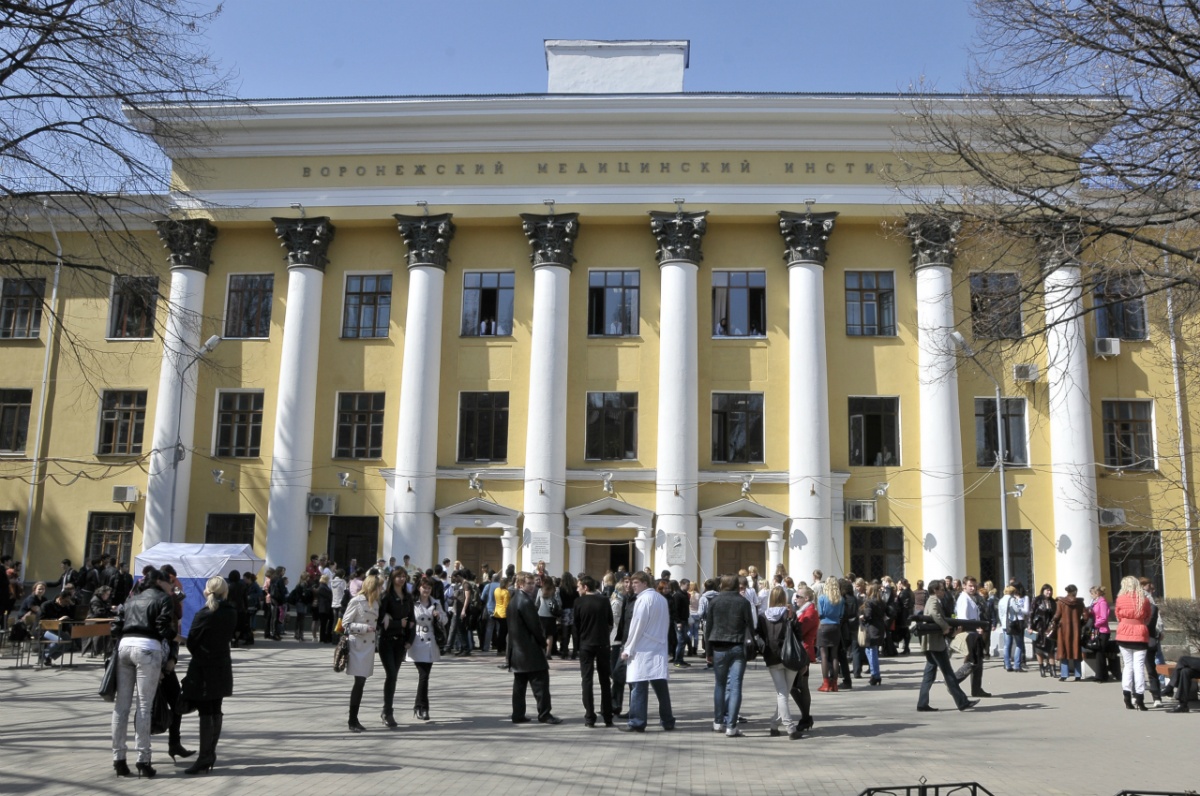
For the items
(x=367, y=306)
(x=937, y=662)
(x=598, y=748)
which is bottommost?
(x=598, y=748)

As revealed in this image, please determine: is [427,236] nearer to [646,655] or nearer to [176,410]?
[176,410]

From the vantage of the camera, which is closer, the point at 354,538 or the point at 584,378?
the point at 354,538

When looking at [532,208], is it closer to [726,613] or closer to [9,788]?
[726,613]

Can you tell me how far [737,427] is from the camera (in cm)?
2852

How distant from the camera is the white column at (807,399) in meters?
27.2

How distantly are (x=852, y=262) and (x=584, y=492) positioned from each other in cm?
989

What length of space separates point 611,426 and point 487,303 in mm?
5057

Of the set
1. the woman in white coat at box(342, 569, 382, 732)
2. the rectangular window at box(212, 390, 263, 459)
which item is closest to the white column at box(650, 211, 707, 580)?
the rectangular window at box(212, 390, 263, 459)

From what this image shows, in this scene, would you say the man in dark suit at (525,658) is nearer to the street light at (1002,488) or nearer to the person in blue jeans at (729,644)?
the person in blue jeans at (729,644)

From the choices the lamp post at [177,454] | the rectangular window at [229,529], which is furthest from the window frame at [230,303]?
the rectangular window at [229,529]

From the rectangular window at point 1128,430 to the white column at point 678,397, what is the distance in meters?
11.2

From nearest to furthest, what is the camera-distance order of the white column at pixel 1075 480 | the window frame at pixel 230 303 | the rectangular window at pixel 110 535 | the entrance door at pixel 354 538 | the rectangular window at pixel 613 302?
the white column at pixel 1075 480
the entrance door at pixel 354 538
the rectangular window at pixel 110 535
the rectangular window at pixel 613 302
the window frame at pixel 230 303

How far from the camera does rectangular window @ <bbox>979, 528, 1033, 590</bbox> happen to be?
2736cm

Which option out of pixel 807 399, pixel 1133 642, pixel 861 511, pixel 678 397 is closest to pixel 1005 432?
pixel 861 511
